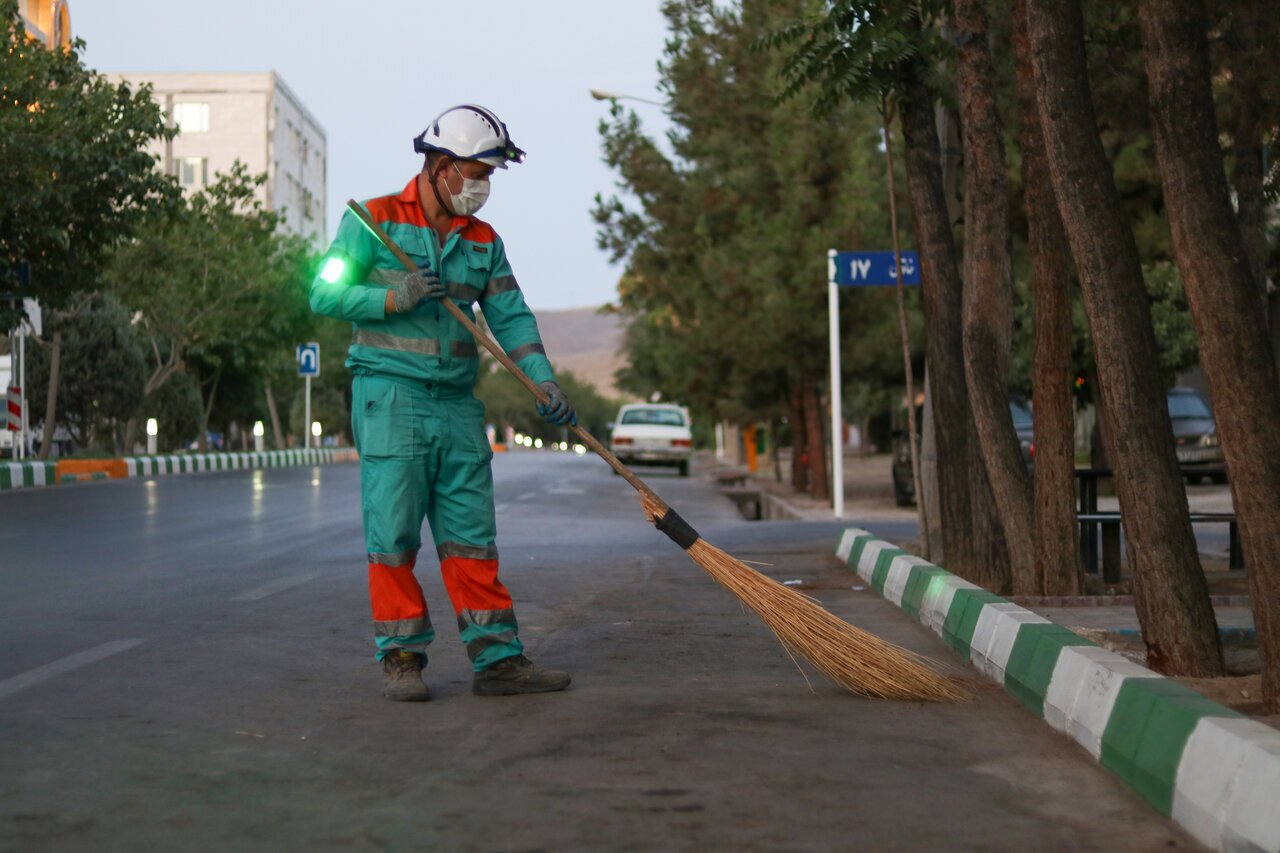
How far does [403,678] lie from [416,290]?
4.43ft

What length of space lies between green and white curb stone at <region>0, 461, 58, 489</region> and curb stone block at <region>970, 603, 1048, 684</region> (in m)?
26.1

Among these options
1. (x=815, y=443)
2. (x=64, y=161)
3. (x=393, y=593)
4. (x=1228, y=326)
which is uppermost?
(x=64, y=161)

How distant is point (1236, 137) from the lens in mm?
12992

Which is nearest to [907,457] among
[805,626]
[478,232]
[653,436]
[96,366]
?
[805,626]

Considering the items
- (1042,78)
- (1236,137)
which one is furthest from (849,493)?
(1042,78)

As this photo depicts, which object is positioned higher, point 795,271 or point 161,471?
point 795,271

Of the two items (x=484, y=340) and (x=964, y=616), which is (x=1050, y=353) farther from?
(x=484, y=340)

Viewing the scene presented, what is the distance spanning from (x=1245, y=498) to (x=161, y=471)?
38754mm

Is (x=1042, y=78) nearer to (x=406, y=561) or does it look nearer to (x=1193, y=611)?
(x=1193, y=611)

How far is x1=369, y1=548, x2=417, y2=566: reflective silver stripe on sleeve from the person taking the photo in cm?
669

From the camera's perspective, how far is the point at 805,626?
23.0 feet

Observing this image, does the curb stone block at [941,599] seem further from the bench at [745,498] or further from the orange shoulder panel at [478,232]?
the bench at [745,498]

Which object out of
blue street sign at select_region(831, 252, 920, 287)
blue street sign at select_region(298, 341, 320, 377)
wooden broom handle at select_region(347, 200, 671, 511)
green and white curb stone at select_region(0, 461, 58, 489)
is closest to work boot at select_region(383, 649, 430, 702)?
wooden broom handle at select_region(347, 200, 671, 511)

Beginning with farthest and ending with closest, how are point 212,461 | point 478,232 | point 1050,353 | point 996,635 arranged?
point 212,461, point 1050,353, point 996,635, point 478,232
